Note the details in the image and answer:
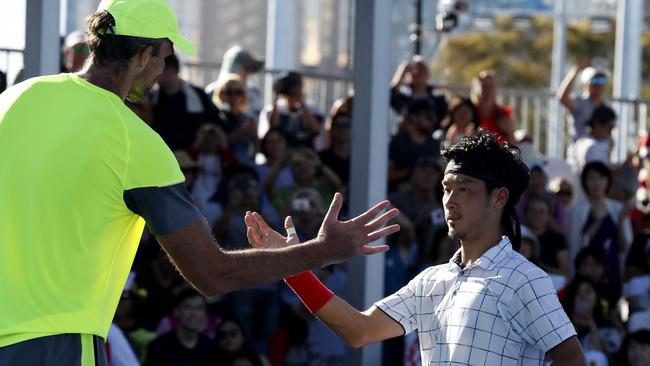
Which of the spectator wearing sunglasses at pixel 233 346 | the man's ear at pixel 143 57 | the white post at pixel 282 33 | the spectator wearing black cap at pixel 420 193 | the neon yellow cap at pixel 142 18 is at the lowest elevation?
the spectator wearing sunglasses at pixel 233 346

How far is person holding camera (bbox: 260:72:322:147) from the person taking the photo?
10523 mm

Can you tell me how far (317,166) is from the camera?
9.67 m

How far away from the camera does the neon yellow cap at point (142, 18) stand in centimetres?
386

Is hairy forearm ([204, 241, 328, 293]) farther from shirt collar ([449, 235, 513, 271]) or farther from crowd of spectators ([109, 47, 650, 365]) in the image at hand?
crowd of spectators ([109, 47, 650, 365])

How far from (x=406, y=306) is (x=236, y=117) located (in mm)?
5575

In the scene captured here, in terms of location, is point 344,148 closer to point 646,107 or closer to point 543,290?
point 646,107

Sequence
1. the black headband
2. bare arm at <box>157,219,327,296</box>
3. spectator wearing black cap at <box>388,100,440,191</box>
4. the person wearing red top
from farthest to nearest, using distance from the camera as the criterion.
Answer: the person wearing red top, spectator wearing black cap at <box>388,100,440,191</box>, the black headband, bare arm at <box>157,219,327,296</box>

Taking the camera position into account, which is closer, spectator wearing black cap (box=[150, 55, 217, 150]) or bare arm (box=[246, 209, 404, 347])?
bare arm (box=[246, 209, 404, 347])

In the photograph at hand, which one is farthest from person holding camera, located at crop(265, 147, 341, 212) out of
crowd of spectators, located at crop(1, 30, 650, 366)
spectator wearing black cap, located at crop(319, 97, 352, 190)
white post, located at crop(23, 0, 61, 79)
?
white post, located at crop(23, 0, 61, 79)

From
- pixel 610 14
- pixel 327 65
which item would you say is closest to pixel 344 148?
pixel 610 14

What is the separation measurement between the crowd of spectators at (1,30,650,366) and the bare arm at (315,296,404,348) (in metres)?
2.92

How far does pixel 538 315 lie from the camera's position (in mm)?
4359

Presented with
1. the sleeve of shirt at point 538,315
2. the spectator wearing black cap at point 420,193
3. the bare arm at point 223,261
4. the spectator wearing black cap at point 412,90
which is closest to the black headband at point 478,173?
the sleeve of shirt at point 538,315

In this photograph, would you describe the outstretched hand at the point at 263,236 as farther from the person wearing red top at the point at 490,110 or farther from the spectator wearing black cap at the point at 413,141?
the person wearing red top at the point at 490,110
